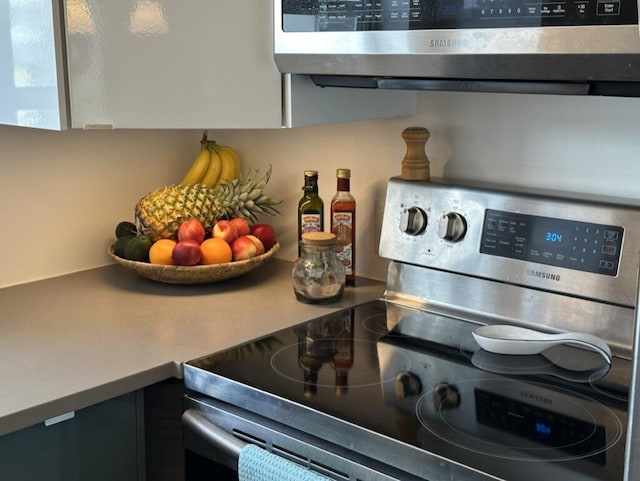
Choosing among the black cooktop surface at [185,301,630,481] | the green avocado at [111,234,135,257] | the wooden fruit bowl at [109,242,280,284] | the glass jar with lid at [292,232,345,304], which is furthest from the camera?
the green avocado at [111,234,135,257]

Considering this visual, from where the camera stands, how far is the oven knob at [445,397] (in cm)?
126

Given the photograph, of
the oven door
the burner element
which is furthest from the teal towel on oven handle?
the burner element

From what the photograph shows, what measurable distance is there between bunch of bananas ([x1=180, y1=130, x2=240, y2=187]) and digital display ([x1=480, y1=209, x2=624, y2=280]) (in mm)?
697

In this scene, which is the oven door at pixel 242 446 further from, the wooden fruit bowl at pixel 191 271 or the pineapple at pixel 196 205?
the pineapple at pixel 196 205

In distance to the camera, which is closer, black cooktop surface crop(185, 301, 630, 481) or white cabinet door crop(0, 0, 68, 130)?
black cooktop surface crop(185, 301, 630, 481)

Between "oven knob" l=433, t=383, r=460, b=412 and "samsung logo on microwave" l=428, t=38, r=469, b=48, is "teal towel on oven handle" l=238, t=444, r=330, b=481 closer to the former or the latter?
"oven knob" l=433, t=383, r=460, b=412

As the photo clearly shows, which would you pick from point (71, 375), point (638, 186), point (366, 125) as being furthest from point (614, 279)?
point (71, 375)

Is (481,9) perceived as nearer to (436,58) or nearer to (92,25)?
(436,58)

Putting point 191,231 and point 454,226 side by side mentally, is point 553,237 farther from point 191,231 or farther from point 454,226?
point 191,231

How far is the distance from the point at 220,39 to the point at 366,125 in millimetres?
433

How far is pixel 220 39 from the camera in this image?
1541 mm

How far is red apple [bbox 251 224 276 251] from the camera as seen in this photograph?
6.25ft

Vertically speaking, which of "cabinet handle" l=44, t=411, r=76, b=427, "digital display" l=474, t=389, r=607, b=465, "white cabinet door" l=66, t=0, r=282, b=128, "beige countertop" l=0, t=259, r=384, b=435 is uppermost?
"white cabinet door" l=66, t=0, r=282, b=128

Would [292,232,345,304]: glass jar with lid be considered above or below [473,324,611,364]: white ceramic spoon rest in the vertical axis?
above
